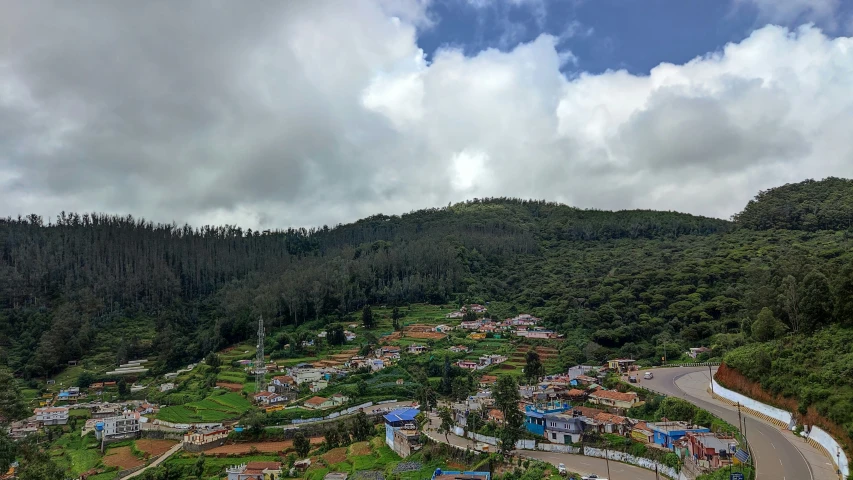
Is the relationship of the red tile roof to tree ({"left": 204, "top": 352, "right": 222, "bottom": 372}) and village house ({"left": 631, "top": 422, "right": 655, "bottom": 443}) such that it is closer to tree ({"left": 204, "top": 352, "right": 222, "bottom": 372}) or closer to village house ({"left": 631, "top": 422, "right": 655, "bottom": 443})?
village house ({"left": 631, "top": 422, "right": 655, "bottom": 443})

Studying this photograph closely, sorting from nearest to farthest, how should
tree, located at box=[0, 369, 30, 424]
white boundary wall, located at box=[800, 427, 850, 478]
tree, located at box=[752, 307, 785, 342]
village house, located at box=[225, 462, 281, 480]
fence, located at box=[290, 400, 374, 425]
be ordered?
white boundary wall, located at box=[800, 427, 850, 478]
tree, located at box=[0, 369, 30, 424]
village house, located at box=[225, 462, 281, 480]
tree, located at box=[752, 307, 785, 342]
fence, located at box=[290, 400, 374, 425]

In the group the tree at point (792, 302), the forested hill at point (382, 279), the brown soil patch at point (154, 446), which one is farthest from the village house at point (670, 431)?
the brown soil patch at point (154, 446)

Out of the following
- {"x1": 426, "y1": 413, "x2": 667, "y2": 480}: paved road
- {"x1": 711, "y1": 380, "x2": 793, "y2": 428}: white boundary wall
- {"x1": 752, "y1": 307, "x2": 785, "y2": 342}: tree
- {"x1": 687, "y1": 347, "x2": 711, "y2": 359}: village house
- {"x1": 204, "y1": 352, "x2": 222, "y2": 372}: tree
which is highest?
{"x1": 752, "y1": 307, "x2": 785, "y2": 342}: tree

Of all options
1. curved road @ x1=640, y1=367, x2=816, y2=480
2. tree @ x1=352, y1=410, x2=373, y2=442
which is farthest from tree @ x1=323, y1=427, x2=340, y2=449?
curved road @ x1=640, y1=367, x2=816, y2=480

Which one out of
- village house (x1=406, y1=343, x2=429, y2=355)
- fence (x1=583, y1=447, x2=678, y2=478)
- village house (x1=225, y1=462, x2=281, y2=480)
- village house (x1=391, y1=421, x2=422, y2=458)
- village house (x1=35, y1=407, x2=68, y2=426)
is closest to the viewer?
fence (x1=583, y1=447, x2=678, y2=478)

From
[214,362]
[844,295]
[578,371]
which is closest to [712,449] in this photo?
[844,295]

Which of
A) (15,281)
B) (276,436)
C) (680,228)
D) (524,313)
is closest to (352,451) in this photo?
(276,436)

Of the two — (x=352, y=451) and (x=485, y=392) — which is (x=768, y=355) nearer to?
(x=485, y=392)

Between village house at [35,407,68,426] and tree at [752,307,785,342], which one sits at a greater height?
tree at [752,307,785,342]
